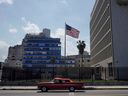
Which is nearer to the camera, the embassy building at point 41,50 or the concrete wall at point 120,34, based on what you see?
the concrete wall at point 120,34

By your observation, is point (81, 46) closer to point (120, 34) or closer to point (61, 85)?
point (120, 34)

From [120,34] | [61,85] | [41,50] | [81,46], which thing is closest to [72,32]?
[61,85]

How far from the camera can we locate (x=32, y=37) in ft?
563

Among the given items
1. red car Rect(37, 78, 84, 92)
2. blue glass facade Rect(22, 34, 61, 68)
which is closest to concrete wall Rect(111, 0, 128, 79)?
red car Rect(37, 78, 84, 92)

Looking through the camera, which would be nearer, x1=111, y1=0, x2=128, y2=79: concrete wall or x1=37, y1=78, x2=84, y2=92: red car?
x1=37, y1=78, x2=84, y2=92: red car

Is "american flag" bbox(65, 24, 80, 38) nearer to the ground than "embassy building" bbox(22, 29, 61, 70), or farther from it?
nearer to the ground

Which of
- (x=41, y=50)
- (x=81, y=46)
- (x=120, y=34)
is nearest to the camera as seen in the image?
(x=120, y=34)

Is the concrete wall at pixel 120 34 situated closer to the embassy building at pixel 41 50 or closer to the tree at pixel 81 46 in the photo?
the tree at pixel 81 46

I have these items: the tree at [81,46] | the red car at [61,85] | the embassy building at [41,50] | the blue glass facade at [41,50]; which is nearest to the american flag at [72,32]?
the red car at [61,85]

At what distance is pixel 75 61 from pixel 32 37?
34729mm

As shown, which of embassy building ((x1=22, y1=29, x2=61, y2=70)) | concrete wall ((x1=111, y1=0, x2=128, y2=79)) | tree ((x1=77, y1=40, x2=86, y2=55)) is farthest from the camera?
embassy building ((x1=22, y1=29, x2=61, y2=70))

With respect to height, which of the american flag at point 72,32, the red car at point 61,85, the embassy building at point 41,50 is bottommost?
the red car at point 61,85

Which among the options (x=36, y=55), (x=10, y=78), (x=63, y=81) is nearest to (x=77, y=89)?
(x=63, y=81)

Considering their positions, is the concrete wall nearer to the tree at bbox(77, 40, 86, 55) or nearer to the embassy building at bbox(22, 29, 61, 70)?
the tree at bbox(77, 40, 86, 55)
